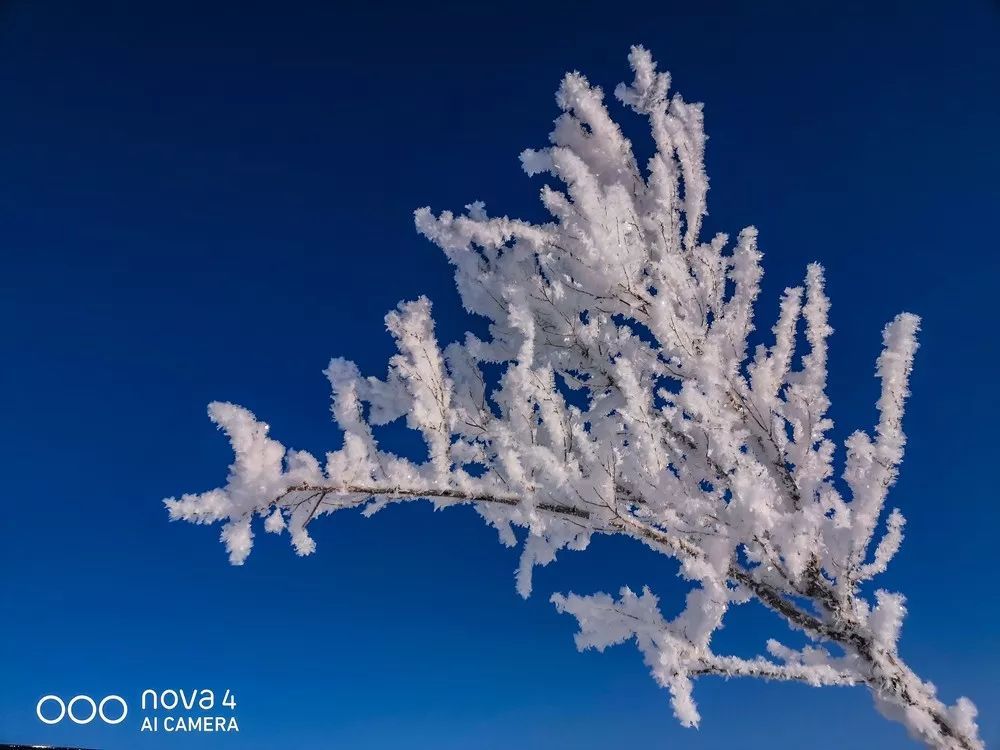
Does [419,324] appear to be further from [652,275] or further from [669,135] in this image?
[669,135]

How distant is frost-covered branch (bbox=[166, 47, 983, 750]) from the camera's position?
2.57 metres

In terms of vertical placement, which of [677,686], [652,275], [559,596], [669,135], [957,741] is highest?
[669,135]

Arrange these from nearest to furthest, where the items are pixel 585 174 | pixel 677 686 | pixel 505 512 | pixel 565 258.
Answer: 1. pixel 677 686
2. pixel 505 512
3. pixel 585 174
4. pixel 565 258

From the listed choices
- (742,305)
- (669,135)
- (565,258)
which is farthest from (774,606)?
(669,135)

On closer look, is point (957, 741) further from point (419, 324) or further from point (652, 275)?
point (419, 324)

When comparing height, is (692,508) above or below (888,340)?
below

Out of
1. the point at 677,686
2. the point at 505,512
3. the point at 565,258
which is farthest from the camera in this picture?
the point at 565,258

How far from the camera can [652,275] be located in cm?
353

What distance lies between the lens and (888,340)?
289 cm

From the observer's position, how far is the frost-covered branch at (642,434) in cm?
257

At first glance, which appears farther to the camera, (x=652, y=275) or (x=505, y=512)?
(x=652, y=275)

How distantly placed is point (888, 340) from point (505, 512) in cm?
241

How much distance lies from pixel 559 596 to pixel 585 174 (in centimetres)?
260

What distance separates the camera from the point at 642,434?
2.74 metres
